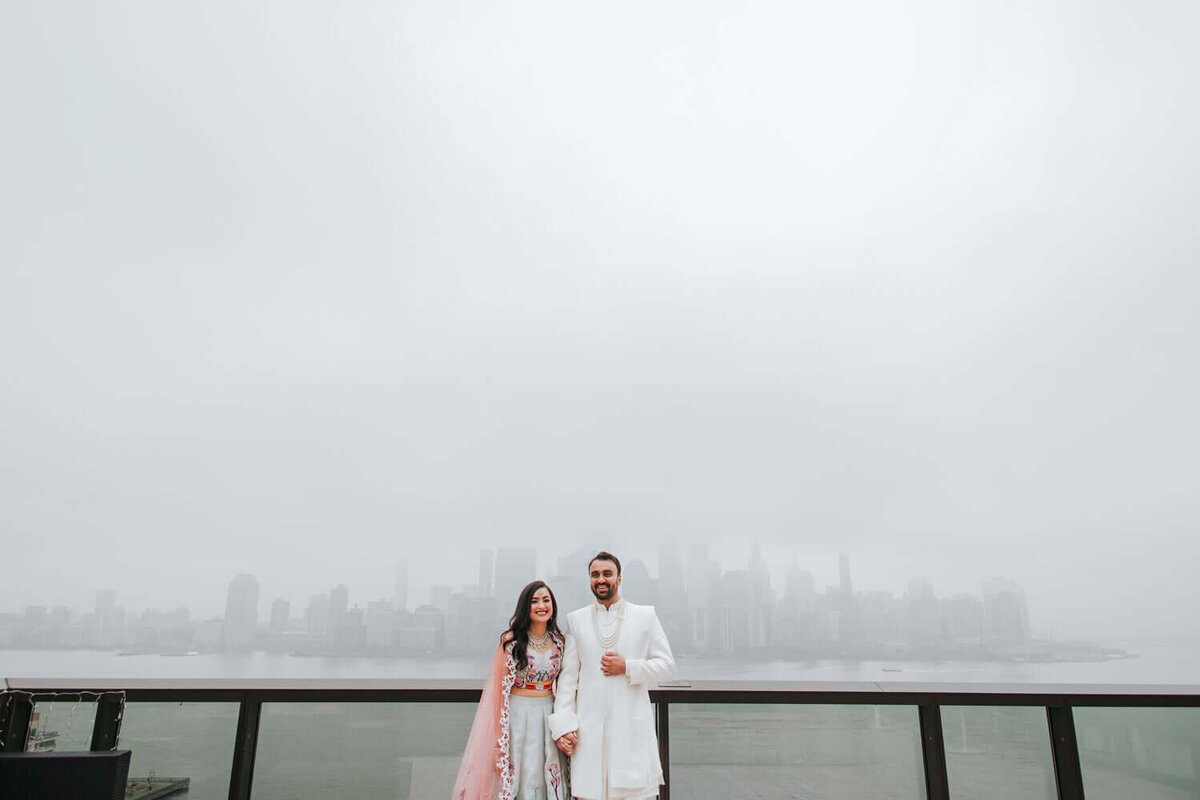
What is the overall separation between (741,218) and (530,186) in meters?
1.83

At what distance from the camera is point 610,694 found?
257 cm

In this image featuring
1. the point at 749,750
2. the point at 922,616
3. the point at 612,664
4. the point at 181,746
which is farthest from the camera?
the point at 922,616

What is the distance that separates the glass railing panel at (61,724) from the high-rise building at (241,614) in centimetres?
137

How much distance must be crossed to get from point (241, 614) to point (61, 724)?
1.57 metres

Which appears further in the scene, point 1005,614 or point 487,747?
point 1005,614

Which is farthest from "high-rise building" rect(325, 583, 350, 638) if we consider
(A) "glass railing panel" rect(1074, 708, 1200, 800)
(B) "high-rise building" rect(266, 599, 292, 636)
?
(A) "glass railing panel" rect(1074, 708, 1200, 800)

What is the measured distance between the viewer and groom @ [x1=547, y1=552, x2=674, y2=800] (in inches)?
97.9

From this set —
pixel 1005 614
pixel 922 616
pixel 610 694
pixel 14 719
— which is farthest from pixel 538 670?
pixel 1005 614

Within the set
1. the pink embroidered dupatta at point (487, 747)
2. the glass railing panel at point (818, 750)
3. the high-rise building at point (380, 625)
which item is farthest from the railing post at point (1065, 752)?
the high-rise building at point (380, 625)

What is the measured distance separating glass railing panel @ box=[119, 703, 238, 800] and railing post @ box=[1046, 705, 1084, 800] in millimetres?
3796

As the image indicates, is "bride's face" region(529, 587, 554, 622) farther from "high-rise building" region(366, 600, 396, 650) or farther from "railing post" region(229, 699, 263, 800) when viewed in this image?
"high-rise building" region(366, 600, 396, 650)

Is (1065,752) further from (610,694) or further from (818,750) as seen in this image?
(610,694)

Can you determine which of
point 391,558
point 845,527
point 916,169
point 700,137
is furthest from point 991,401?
point 391,558

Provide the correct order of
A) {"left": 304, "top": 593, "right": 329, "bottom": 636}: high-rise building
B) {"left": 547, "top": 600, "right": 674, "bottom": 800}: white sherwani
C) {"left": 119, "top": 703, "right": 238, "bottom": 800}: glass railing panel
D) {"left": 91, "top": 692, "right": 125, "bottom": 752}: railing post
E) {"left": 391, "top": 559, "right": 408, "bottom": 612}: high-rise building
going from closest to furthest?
{"left": 547, "top": 600, "right": 674, "bottom": 800}: white sherwani → {"left": 91, "top": 692, "right": 125, "bottom": 752}: railing post → {"left": 119, "top": 703, "right": 238, "bottom": 800}: glass railing panel → {"left": 304, "top": 593, "right": 329, "bottom": 636}: high-rise building → {"left": 391, "top": 559, "right": 408, "bottom": 612}: high-rise building
